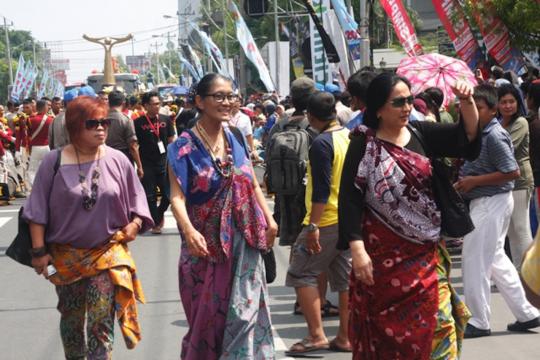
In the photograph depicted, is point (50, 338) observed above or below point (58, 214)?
below

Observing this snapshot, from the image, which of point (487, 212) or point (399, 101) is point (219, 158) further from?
point (487, 212)

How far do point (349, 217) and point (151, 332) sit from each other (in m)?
3.61

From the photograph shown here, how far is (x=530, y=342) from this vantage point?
7992 mm

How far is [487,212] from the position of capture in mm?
7973

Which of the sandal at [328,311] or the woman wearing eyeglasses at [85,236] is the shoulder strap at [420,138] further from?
the sandal at [328,311]

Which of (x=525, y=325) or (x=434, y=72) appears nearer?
(x=434, y=72)

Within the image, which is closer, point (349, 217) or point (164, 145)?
point (349, 217)

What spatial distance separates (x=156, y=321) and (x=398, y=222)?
159 inches

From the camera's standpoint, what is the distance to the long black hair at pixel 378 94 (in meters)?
5.58

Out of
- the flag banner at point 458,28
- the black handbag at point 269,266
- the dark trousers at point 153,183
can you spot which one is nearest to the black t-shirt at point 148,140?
the dark trousers at point 153,183

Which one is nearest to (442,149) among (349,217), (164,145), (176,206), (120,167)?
(349,217)

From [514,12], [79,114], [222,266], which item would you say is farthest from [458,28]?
[222,266]

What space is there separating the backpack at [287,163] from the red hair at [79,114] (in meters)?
2.19

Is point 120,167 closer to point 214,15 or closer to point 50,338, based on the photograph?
point 50,338
